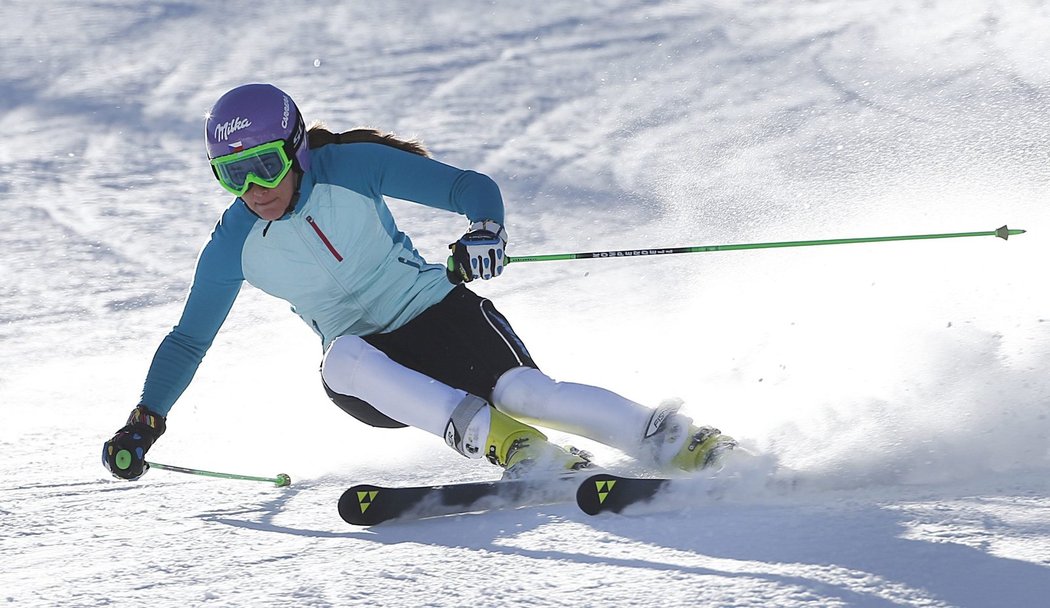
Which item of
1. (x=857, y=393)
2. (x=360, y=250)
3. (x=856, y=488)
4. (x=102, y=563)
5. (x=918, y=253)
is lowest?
(x=102, y=563)

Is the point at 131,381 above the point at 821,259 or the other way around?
the other way around

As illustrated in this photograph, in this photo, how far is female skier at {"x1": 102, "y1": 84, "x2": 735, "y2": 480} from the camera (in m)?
3.06

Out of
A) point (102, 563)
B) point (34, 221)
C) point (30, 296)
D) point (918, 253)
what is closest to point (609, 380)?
point (918, 253)

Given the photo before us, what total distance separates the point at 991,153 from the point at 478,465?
4091mm

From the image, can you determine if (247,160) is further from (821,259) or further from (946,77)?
(946,77)

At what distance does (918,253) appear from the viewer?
5.01 m

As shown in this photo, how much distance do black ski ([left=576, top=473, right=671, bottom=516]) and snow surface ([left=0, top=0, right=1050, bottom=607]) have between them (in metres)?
0.03

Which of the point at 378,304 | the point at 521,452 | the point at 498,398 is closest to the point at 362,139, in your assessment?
the point at 378,304

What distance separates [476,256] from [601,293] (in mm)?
2842

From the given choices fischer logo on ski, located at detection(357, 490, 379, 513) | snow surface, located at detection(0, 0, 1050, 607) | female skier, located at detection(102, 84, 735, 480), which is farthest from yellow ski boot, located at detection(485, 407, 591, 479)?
fischer logo on ski, located at detection(357, 490, 379, 513)

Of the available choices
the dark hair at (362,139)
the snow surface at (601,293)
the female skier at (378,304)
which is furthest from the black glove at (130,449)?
the dark hair at (362,139)

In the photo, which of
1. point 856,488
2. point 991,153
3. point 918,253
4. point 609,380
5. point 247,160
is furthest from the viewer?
point 991,153

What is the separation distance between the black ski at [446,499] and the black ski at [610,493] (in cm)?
22

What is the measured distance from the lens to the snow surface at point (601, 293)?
2.34 metres
